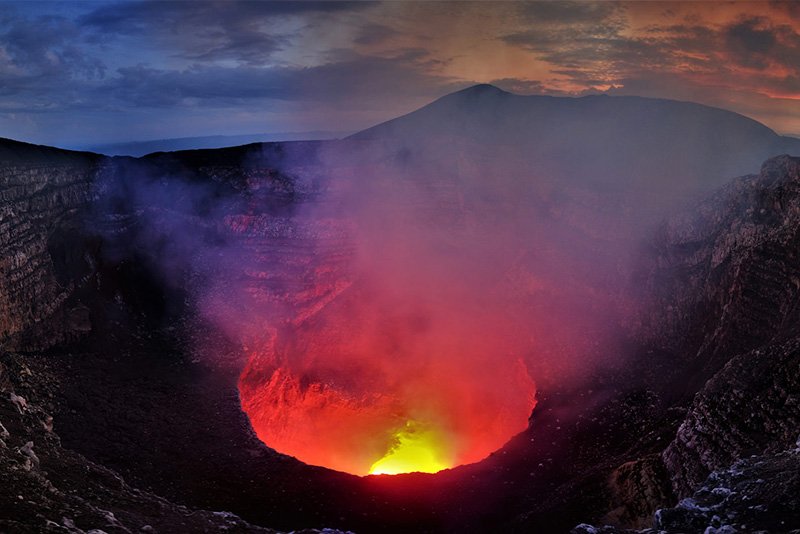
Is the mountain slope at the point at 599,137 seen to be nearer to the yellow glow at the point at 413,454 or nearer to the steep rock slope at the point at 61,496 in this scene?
the yellow glow at the point at 413,454

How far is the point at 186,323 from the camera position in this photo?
120ft

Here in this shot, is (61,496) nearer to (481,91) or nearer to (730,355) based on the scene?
(730,355)

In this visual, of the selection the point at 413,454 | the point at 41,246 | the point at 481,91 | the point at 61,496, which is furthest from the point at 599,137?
the point at 61,496

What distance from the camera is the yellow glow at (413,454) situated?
3347 centimetres

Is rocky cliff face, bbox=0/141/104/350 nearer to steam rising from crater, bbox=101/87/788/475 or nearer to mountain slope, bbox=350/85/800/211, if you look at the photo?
steam rising from crater, bbox=101/87/788/475

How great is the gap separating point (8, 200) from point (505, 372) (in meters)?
28.7

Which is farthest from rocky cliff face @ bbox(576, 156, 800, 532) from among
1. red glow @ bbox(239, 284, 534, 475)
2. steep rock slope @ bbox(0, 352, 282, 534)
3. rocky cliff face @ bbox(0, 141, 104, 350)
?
rocky cliff face @ bbox(0, 141, 104, 350)

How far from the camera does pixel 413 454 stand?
34.4m

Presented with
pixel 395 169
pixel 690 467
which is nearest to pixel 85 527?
pixel 690 467

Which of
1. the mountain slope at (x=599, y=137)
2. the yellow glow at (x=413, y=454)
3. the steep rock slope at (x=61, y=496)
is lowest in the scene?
the steep rock slope at (x=61, y=496)

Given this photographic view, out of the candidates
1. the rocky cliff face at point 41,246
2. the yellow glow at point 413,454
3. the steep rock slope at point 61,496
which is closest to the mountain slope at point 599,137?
→ the yellow glow at point 413,454

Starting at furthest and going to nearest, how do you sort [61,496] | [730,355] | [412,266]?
[412,266]
[730,355]
[61,496]

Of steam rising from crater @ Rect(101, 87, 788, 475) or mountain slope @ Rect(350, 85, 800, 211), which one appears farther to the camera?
mountain slope @ Rect(350, 85, 800, 211)

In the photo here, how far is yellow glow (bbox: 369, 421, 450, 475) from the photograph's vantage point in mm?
33469
